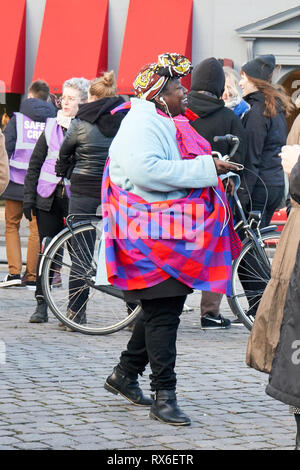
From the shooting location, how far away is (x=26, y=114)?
10.0m

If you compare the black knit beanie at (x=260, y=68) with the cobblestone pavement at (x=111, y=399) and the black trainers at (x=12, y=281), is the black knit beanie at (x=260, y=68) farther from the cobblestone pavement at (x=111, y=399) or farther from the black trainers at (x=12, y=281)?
the black trainers at (x=12, y=281)

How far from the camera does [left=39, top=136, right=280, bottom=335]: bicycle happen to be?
24.7 feet

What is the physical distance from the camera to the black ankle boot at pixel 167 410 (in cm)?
491

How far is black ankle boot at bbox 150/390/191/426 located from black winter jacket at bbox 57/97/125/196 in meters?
3.00

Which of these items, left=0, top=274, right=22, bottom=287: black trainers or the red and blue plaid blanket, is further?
left=0, top=274, right=22, bottom=287: black trainers

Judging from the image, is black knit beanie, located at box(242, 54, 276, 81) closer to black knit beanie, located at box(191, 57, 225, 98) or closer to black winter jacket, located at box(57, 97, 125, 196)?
black knit beanie, located at box(191, 57, 225, 98)

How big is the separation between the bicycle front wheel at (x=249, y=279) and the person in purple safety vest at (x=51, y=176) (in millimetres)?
1454

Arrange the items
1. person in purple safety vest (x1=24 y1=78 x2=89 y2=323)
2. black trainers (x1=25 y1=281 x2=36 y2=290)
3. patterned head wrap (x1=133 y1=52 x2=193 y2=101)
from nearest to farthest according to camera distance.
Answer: patterned head wrap (x1=133 y1=52 x2=193 y2=101)
person in purple safety vest (x1=24 y1=78 x2=89 y2=323)
black trainers (x1=25 y1=281 x2=36 y2=290)

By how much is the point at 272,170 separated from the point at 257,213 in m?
0.97

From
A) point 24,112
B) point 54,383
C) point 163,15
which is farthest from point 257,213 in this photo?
point 163,15

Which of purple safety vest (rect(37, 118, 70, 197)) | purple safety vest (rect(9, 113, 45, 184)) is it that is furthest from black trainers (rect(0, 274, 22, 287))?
purple safety vest (rect(37, 118, 70, 197))

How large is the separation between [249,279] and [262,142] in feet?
4.07
